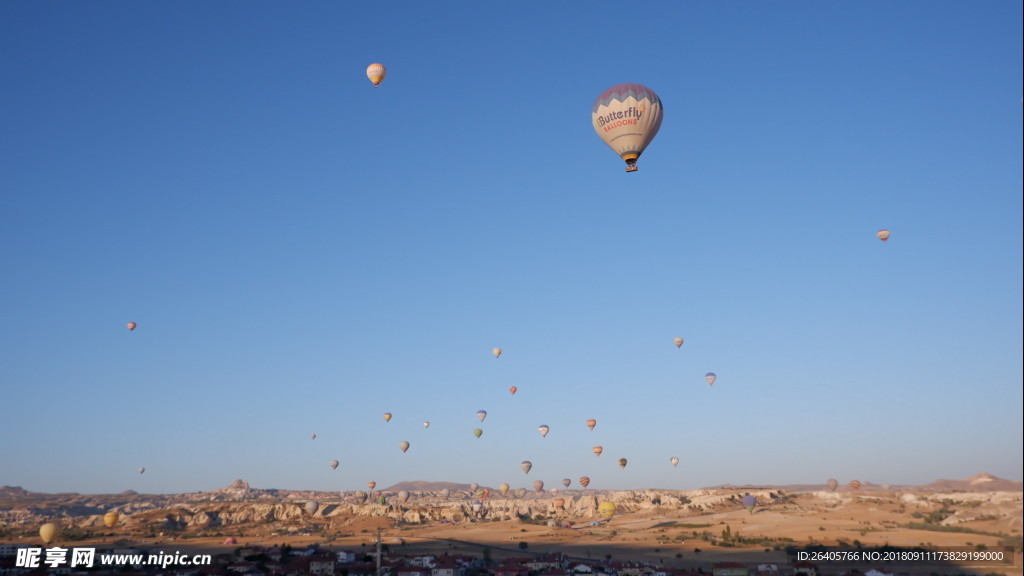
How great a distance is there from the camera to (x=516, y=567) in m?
54.7

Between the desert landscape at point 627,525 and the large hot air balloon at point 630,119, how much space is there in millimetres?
23975

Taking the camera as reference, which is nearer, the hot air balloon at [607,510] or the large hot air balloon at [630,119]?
the large hot air balloon at [630,119]

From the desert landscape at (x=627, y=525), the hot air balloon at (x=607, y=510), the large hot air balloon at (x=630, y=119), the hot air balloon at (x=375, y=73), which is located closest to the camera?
the large hot air balloon at (x=630, y=119)

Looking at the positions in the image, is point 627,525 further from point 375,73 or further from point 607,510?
point 375,73

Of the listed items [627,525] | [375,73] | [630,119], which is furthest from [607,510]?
[630,119]

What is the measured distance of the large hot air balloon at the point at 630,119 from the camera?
42.2 metres

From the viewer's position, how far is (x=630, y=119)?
4216 cm

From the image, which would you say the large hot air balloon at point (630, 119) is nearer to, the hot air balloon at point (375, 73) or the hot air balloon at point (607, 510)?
the hot air balloon at point (375, 73)

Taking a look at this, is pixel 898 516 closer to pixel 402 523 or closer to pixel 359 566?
pixel 359 566

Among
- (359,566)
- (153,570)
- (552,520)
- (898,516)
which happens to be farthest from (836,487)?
(153,570)

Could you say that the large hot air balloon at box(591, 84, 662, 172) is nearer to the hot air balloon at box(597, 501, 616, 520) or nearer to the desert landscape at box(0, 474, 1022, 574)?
the desert landscape at box(0, 474, 1022, 574)

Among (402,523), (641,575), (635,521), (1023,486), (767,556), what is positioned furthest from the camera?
(402,523)

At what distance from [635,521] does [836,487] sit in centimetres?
2794

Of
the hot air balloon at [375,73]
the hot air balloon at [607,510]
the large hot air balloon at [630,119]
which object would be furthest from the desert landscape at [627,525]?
the hot air balloon at [375,73]
